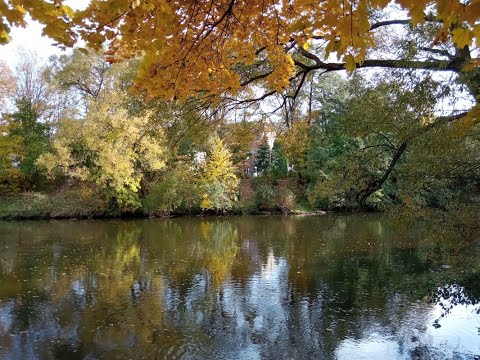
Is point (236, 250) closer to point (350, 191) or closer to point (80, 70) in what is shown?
point (350, 191)

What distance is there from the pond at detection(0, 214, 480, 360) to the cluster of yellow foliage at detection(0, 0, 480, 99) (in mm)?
4450

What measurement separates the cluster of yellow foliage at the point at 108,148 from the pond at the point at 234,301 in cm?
842

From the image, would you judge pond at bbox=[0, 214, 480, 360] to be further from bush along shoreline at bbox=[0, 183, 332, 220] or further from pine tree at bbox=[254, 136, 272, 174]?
pine tree at bbox=[254, 136, 272, 174]

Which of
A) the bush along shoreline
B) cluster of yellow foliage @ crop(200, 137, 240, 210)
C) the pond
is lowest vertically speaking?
the pond

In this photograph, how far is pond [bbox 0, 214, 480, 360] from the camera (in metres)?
6.41

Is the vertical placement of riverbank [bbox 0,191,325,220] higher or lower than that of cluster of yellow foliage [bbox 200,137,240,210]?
lower

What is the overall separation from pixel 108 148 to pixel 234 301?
16697 millimetres

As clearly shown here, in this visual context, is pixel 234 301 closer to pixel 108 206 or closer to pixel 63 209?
pixel 108 206

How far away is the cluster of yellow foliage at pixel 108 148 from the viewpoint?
76.6 ft

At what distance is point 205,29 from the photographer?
296cm

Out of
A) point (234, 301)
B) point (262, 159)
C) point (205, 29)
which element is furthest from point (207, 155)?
point (205, 29)

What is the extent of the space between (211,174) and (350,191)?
18.3 metres

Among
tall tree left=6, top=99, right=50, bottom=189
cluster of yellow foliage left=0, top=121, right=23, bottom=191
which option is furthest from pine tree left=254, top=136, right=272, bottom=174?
cluster of yellow foliage left=0, top=121, right=23, bottom=191

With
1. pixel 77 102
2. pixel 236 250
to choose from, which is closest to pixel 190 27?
pixel 236 250
